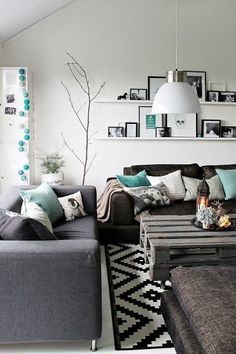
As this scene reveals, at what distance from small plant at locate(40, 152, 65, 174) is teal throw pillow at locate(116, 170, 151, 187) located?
1036 mm

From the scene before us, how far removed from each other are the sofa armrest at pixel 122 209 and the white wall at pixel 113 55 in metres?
1.29

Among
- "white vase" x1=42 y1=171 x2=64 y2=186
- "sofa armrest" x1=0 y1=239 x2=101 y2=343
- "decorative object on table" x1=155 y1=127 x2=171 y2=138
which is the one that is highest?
"decorative object on table" x1=155 y1=127 x2=171 y2=138

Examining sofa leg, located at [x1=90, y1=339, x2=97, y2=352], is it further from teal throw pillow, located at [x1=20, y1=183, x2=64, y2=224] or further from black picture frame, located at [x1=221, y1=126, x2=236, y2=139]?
black picture frame, located at [x1=221, y1=126, x2=236, y2=139]

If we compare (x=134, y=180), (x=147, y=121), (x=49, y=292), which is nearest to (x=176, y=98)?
(x=134, y=180)

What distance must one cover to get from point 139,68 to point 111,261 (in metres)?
2.83

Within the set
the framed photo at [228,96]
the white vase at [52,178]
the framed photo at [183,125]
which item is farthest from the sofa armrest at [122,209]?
the framed photo at [228,96]

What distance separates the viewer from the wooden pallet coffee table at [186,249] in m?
2.77

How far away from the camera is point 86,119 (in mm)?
5230

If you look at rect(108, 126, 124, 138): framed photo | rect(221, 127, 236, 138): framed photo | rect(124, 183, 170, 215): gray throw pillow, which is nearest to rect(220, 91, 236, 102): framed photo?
Result: rect(221, 127, 236, 138): framed photo

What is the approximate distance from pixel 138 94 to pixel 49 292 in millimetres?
3710

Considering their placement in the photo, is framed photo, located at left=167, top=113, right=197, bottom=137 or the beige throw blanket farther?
framed photo, located at left=167, top=113, right=197, bottom=137

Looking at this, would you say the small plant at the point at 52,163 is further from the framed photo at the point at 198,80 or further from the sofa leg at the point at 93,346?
the sofa leg at the point at 93,346

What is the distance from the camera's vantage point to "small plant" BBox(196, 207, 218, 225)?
3137mm

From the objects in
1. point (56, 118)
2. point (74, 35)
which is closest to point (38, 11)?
point (74, 35)
